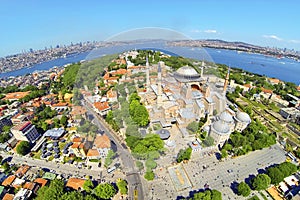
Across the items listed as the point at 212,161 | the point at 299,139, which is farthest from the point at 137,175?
the point at 299,139

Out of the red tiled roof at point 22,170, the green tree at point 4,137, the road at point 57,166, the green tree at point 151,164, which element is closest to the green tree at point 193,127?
the green tree at point 151,164

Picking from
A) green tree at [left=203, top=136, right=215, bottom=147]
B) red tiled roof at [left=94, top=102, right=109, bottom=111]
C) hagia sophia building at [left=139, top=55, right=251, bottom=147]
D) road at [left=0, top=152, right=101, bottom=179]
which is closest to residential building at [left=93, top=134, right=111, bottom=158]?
road at [left=0, top=152, right=101, bottom=179]

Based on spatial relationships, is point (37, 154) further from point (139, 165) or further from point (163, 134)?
point (163, 134)

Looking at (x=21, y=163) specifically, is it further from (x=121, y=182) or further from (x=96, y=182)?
(x=121, y=182)

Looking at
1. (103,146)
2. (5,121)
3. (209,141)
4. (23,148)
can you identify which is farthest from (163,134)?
(5,121)

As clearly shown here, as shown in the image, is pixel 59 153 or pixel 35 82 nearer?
pixel 59 153

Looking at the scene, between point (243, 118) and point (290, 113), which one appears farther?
point (290, 113)
